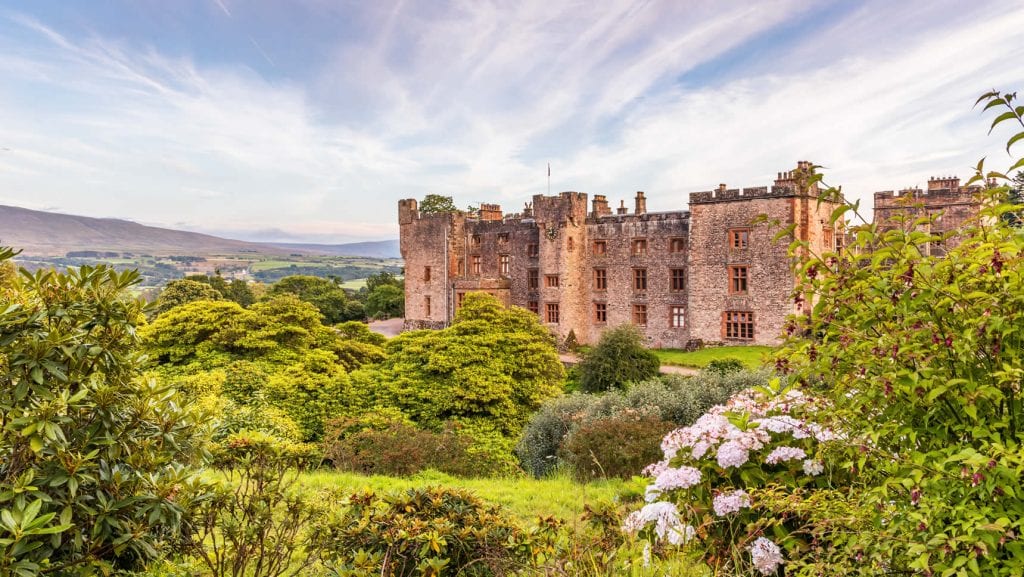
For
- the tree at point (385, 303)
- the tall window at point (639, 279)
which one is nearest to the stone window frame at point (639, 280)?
the tall window at point (639, 279)

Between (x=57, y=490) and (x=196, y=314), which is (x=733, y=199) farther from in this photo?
(x=57, y=490)

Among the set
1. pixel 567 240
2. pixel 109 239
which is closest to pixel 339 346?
pixel 567 240

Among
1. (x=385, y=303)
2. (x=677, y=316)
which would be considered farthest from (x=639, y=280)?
Answer: (x=385, y=303)

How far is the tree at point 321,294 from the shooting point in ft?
172

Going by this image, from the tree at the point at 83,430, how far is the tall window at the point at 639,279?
3151 centimetres

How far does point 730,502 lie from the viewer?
14.3 feet

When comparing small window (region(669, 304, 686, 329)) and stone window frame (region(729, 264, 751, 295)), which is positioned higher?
stone window frame (region(729, 264, 751, 295))

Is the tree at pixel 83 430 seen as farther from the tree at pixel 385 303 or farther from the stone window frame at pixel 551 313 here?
the tree at pixel 385 303

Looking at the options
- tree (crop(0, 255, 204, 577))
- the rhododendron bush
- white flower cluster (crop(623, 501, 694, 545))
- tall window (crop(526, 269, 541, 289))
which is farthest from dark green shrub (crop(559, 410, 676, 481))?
tall window (crop(526, 269, 541, 289))

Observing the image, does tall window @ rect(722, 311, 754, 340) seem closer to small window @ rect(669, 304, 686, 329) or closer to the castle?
the castle

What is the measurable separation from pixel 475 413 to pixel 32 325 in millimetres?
16030

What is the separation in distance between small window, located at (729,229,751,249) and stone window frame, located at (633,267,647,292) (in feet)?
17.3

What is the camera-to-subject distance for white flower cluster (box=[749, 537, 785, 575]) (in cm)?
416

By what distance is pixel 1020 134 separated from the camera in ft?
8.27
